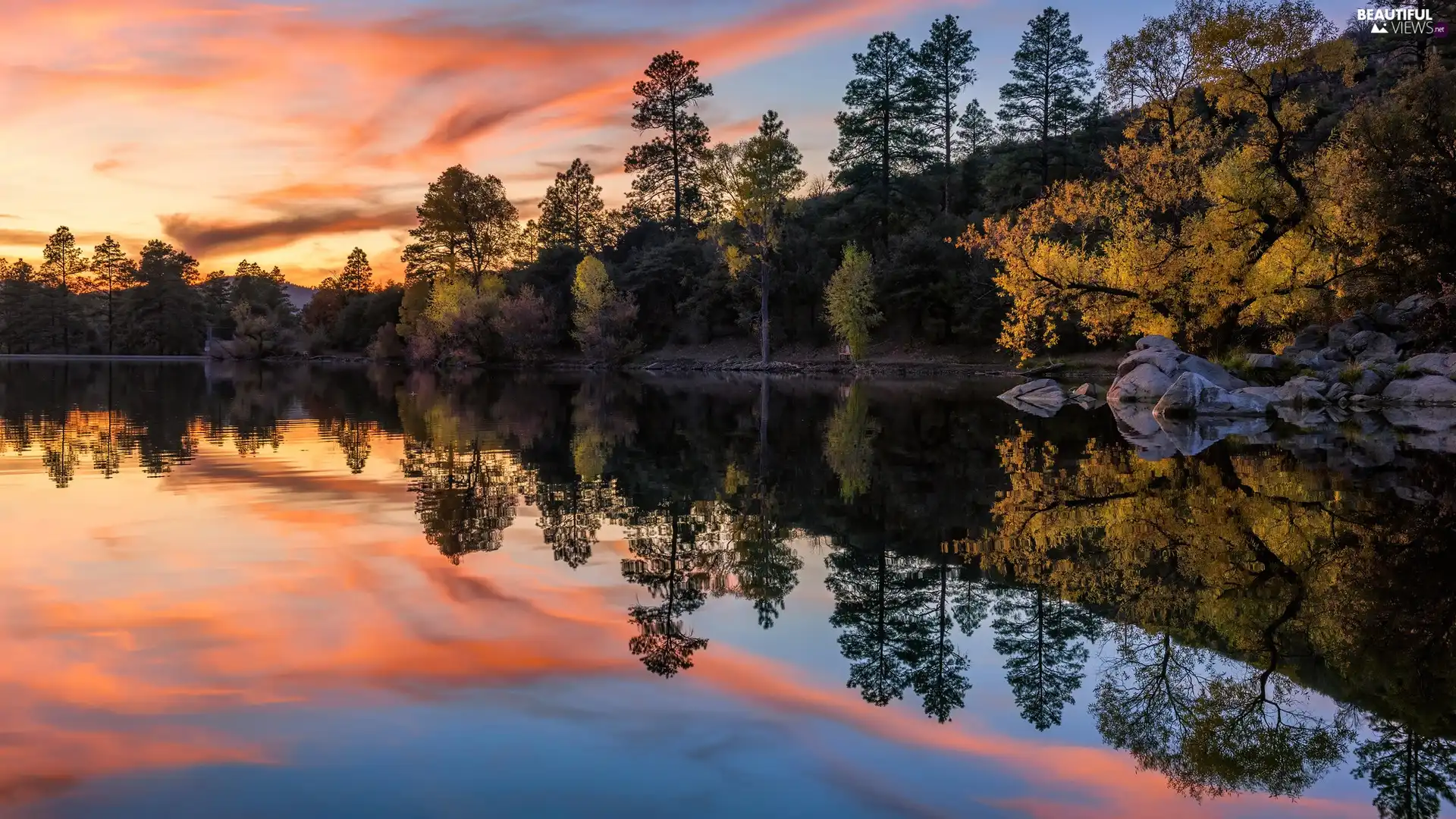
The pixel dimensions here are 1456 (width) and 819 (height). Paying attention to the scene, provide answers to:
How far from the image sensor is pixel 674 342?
84375 mm

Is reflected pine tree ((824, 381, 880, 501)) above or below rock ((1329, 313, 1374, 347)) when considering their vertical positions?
below

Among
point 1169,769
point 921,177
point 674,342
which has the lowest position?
point 1169,769

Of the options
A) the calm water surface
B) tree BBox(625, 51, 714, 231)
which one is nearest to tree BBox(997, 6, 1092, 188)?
tree BBox(625, 51, 714, 231)

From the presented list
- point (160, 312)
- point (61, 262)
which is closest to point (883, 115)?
point (160, 312)

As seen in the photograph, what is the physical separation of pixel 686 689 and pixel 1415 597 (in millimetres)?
7095

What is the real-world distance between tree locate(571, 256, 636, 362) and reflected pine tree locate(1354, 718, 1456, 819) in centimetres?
7150

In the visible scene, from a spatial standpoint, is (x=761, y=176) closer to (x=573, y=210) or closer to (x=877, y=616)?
(x=573, y=210)

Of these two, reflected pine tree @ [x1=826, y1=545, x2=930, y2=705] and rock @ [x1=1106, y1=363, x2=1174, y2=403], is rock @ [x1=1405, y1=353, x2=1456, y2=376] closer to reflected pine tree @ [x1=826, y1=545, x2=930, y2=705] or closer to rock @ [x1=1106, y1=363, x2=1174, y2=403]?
rock @ [x1=1106, y1=363, x2=1174, y2=403]

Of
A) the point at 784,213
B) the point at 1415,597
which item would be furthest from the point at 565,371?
the point at 1415,597

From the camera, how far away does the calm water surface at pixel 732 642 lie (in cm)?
526

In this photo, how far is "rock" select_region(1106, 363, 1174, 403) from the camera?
3212 cm

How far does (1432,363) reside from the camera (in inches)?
1108

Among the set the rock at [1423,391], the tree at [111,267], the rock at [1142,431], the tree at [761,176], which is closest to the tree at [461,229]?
the tree at [761,176]

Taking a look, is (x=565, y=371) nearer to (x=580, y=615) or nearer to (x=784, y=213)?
(x=784, y=213)
